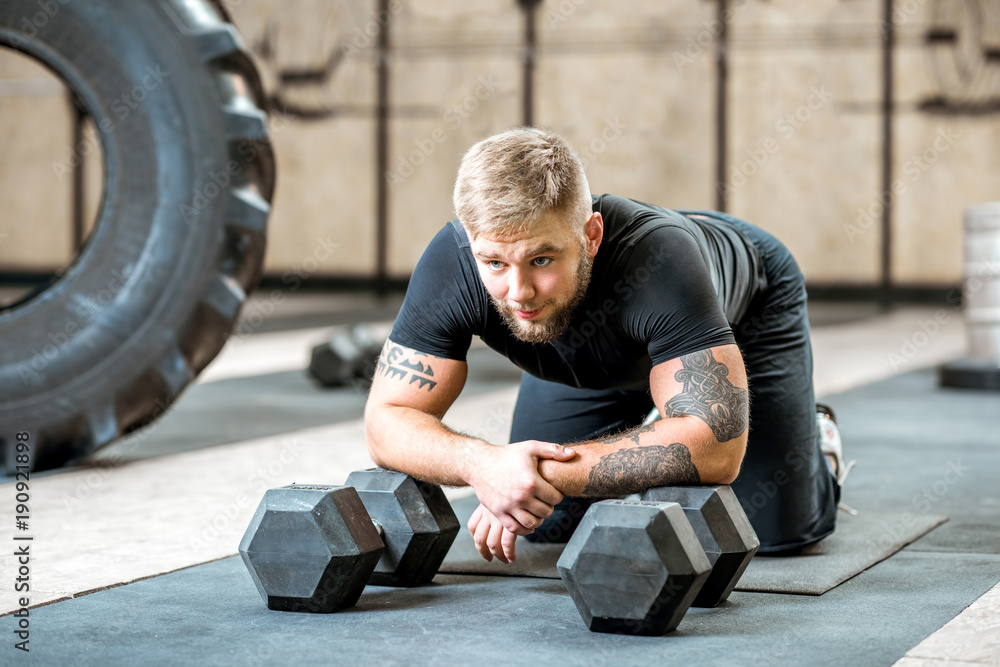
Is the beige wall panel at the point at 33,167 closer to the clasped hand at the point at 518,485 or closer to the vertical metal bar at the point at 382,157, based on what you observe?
the vertical metal bar at the point at 382,157

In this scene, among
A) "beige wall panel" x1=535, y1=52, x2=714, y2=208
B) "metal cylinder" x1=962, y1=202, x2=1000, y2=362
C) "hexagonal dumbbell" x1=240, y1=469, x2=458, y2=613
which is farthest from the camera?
"beige wall panel" x1=535, y1=52, x2=714, y2=208

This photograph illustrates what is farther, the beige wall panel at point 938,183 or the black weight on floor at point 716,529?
the beige wall panel at point 938,183

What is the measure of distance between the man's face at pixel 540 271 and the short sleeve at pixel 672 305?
94 mm

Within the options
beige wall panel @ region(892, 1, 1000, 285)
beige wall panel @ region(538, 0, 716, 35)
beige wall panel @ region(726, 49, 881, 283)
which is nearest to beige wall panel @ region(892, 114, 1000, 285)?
beige wall panel @ region(892, 1, 1000, 285)

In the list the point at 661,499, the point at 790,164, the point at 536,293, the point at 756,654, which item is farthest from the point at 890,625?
the point at 790,164

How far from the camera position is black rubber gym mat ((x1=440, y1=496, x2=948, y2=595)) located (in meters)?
2.30

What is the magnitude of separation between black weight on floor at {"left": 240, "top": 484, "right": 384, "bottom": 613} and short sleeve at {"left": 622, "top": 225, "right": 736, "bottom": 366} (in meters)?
0.59

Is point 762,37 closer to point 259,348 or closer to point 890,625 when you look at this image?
point 259,348

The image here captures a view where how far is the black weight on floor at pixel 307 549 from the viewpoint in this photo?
2043mm

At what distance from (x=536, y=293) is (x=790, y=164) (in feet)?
27.7

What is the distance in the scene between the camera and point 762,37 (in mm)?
9930

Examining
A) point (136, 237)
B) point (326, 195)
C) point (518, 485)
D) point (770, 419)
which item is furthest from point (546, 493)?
point (326, 195)

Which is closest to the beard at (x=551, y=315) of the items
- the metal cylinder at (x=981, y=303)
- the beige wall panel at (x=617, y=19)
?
the metal cylinder at (x=981, y=303)

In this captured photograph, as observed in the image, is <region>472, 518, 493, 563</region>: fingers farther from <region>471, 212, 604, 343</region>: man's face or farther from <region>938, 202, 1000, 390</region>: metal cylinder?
<region>938, 202, 1000, 390</region>: metal cylinder
